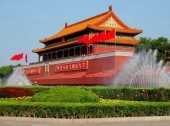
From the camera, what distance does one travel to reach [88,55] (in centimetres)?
3500

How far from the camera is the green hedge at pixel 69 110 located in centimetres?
1112

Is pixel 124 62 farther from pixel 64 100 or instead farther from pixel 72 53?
pixel 64 100

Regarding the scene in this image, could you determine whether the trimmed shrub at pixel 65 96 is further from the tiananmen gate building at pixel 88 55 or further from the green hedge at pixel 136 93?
the tiananmen gate building at pixel 88 55

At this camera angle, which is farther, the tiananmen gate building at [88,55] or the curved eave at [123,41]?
the curved eave at [123,41]

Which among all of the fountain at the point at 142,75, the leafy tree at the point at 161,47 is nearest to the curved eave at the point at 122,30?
the leafy tree at the point at 161,47

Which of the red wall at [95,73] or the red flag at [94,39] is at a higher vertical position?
the red flag at [94,39]

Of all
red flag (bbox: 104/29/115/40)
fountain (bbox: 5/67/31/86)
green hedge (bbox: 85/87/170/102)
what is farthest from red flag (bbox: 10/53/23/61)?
green hedge (bbox: 85/87/170/102)

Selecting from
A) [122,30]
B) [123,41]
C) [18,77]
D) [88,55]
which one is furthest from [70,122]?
[18,77]

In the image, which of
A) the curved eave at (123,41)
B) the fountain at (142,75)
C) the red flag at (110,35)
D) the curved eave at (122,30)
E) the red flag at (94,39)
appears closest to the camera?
the fountain at (142,75)

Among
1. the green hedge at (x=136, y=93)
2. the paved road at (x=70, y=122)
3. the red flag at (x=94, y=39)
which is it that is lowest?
the paved road at (x=70, y=122)

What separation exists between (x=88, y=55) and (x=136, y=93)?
693 inches

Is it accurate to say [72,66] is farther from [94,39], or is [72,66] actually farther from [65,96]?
[65,96]

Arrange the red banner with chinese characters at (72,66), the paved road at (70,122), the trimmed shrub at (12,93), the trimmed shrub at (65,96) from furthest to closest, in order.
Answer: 1. the red banner with chinese characters at (72,66)
2. the trimmed shrub at (12,93)
3. the trimmed shrub at (65,96)
4. the paved road at (70,122)

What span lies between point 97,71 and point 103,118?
22.2m
